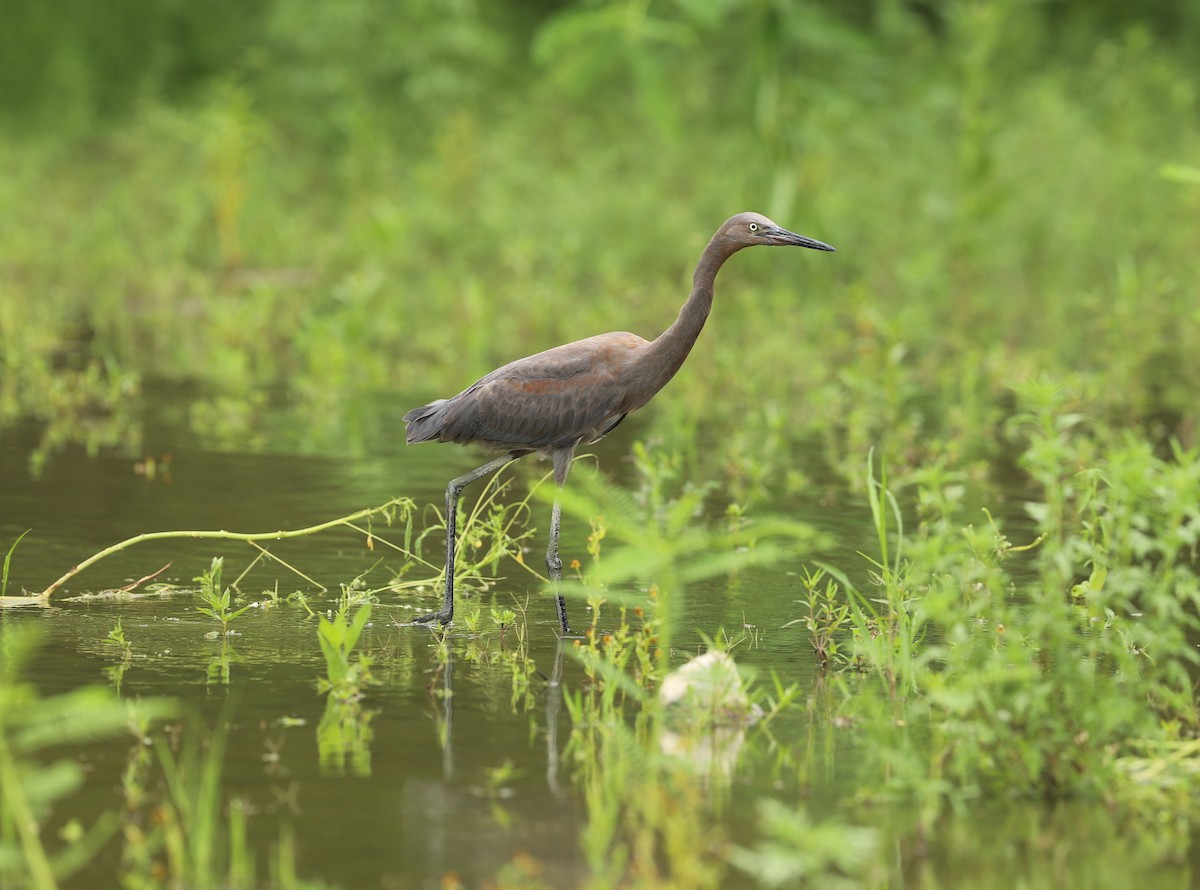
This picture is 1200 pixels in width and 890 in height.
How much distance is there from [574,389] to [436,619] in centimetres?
105

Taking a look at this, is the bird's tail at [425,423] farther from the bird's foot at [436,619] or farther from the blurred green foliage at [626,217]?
the blurred green foliage at [626,217]

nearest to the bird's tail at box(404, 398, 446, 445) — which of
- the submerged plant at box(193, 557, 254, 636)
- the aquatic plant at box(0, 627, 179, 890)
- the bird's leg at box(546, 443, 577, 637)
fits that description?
the bird's leg at box(546, 443, 577, 637)

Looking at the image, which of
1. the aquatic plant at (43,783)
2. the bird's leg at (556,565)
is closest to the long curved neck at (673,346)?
the bird's leg at (556,565)

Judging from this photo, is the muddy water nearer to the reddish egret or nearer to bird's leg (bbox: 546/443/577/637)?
bird's leg (bbox: 546/443/577/637)

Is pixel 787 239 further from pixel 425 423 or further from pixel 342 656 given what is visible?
pixel 342 656

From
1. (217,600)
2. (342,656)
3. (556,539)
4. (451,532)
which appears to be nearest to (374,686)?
(342,656)

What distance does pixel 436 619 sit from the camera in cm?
759

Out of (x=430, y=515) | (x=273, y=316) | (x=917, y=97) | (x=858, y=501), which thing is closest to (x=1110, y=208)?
(x=917, y=97)

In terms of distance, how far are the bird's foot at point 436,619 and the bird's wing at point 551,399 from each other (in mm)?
755

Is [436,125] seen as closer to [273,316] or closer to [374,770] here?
[273,316]

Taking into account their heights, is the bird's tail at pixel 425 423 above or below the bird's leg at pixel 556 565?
above

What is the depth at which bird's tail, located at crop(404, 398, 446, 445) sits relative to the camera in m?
7.94

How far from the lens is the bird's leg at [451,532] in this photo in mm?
7551

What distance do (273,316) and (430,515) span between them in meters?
7.63
